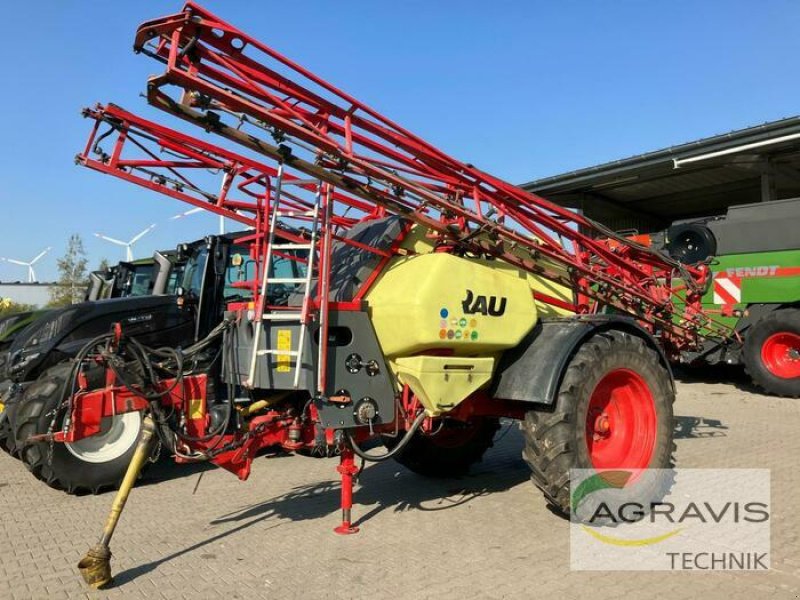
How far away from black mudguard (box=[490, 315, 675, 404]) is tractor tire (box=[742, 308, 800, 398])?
6.80 m

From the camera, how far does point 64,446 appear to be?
599 centimetres

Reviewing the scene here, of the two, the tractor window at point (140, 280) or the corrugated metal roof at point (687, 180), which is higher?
the corrugated metal roof at point (687, 180)

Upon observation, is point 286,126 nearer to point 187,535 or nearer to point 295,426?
point 295,426

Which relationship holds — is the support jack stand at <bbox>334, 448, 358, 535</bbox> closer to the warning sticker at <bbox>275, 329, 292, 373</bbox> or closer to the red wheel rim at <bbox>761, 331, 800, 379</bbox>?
the warning sticker at <bbox>275, 329, 292, 373</bbox>

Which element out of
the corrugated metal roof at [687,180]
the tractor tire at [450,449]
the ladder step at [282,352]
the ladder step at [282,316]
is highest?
the corrugated metal roof at [687,180]

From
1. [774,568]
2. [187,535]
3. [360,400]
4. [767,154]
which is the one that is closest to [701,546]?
[774,568]

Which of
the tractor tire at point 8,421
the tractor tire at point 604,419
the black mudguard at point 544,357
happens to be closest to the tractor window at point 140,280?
the tractor tire at point 8,421

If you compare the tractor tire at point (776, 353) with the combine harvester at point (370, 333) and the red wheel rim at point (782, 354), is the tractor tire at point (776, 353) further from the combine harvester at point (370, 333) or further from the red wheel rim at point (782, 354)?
the combine harvester at point (370, 333)

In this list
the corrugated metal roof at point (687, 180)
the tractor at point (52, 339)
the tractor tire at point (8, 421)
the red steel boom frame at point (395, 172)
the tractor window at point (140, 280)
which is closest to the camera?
the red steel boom frame at point (395, 172)

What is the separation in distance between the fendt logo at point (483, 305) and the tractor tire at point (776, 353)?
7848 mm

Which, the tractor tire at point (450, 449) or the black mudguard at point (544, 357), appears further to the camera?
the tractor tire at point (450, 449)

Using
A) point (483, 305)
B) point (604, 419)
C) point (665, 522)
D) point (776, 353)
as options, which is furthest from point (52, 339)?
point (776, 353)

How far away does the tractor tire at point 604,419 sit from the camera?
175 inches

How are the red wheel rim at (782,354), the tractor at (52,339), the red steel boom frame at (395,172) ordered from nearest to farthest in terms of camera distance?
the red steel boom frame at (395,172), the tractor at (52,339), the red wheel rim at (782,354)
